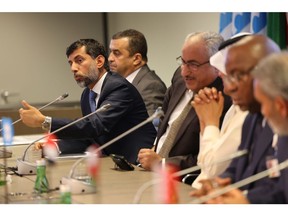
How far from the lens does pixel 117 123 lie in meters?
4.65

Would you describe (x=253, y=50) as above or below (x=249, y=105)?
above

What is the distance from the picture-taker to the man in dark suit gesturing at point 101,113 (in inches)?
176

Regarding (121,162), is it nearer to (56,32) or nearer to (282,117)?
→ (282,117)

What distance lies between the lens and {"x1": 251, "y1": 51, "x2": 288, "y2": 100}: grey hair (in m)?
2.31

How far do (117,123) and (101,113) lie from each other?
17cm

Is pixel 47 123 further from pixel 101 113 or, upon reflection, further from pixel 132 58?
pixel 132 58

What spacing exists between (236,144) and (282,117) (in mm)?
894

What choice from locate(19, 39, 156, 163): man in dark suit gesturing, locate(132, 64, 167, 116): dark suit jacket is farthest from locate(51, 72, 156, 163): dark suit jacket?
locate(132, 64, 167, 116): dark suit jacket

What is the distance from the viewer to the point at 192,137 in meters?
3.87

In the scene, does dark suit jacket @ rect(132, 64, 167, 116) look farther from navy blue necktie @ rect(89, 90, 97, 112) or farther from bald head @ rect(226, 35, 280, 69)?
bald head @ rect(226, 35, 280, 69)

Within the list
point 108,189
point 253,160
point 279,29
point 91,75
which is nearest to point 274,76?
point 253,160

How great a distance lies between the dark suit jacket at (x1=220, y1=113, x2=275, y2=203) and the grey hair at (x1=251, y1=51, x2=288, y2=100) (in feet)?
1.47
